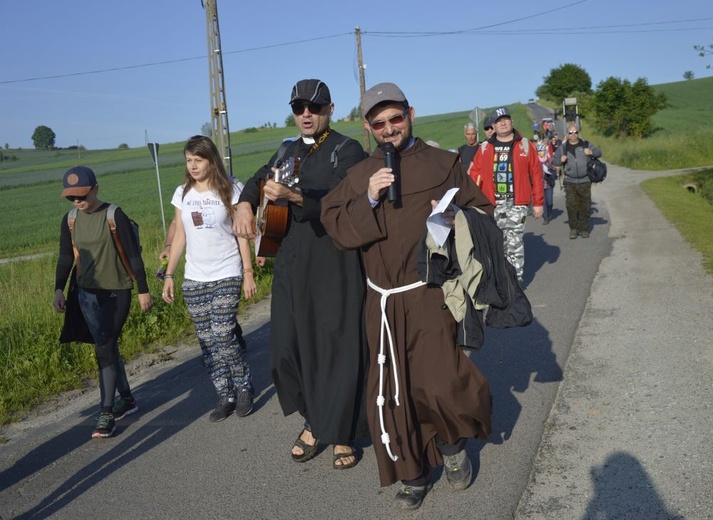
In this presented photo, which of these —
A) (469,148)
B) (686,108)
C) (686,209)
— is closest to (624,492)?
(469,148)

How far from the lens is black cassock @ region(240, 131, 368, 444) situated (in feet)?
14.0

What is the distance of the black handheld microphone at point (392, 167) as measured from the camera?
3508 mm

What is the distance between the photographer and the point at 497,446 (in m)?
4.63

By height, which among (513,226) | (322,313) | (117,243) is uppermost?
(117,243)

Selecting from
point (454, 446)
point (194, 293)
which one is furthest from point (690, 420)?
point (194, 293)

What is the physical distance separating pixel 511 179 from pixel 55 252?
15.2 metres

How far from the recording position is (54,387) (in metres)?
6.68

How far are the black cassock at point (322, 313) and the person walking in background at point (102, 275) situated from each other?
1.47m

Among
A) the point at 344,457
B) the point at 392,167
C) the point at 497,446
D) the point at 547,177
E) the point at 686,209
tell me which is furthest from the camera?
the point at 547,177

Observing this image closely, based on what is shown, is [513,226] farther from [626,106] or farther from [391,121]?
[626,106]

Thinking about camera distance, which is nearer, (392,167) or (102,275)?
(392,167)

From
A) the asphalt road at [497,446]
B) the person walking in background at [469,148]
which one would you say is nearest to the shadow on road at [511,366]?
the asphalt road at [497,446]

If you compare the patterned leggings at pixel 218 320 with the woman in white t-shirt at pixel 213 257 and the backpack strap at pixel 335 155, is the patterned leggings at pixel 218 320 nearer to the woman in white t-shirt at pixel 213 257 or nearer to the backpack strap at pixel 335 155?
the woman in white t-shirt at pixel 213 257

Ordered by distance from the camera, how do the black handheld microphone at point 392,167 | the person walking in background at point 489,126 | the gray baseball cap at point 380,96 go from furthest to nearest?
the person walking in background at point 489,126, the gray baseball cap at point 380,96, the black handheld microphone at point 392,167
